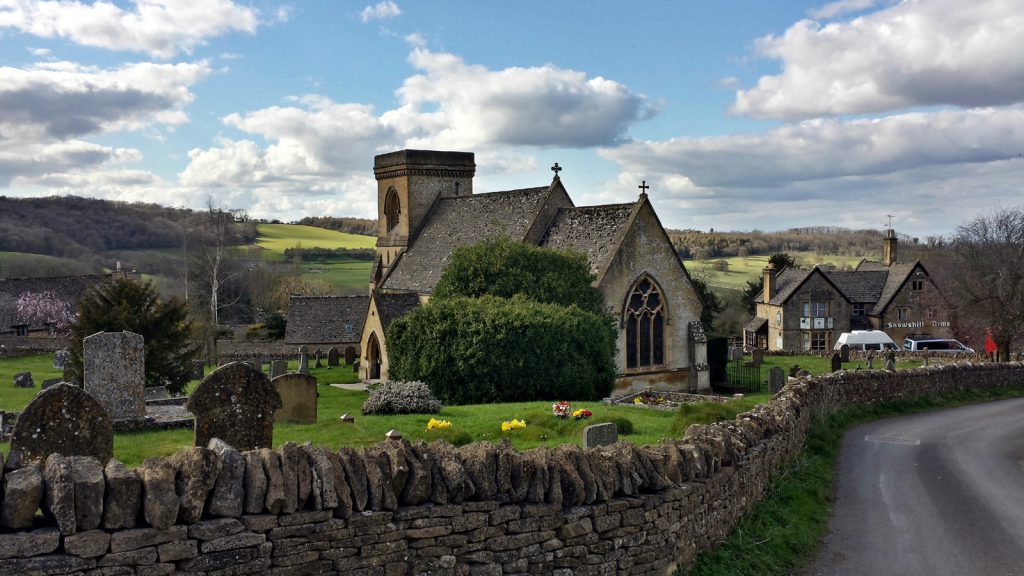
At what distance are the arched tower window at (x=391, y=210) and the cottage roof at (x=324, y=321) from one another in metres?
6.36

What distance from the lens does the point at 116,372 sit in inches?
783

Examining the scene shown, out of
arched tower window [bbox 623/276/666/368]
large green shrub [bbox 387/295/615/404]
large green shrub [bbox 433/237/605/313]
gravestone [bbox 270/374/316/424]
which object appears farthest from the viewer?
arched tower window [bbox 623/276/666/368]

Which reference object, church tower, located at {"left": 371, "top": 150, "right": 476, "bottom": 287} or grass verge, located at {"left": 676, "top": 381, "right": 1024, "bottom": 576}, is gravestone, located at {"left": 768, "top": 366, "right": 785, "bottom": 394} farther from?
church tower, located at {"left": 371, "top": 150, "right": 476, "bottom": 287}

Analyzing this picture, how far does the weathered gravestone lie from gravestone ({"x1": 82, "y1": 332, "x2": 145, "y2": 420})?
288 inches

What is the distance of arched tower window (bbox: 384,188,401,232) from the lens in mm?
52375

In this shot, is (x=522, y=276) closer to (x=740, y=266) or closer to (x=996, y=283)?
(x=996, y=283)

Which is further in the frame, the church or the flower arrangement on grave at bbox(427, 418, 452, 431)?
the church

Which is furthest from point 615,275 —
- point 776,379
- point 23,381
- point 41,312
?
point 41,312

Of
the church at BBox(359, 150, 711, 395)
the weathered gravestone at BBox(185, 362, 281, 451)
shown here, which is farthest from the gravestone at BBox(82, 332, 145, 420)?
the church at BBox(359, 150, 711, 395)

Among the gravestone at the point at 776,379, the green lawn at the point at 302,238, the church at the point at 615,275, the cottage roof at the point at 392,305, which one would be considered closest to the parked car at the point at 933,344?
the church at the point at 615,275

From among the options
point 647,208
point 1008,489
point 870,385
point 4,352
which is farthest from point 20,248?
point 1008,489

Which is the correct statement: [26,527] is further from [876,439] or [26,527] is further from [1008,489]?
[876,439]

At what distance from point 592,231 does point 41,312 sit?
47.4m

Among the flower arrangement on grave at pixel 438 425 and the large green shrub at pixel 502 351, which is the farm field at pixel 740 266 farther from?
the flower arrangement on grave at pixel 438 425
